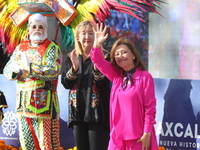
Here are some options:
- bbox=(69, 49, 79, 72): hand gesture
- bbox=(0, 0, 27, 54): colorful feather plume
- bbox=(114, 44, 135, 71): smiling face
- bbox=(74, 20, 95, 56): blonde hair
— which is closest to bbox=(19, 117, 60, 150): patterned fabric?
bbox=(69, 49, 79, 72): hand gesture

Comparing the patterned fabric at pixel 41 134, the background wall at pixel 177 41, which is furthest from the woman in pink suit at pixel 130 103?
the background wall at pixel 177 41

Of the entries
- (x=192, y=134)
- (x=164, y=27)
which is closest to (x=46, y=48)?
(x=192, y=134)

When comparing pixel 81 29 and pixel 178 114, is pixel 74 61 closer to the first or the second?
pixel 81 29

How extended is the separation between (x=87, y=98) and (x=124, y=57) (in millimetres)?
551

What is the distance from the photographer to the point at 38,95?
394cm

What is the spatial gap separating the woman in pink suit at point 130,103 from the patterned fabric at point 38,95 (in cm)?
61

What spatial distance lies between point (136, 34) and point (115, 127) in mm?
5472

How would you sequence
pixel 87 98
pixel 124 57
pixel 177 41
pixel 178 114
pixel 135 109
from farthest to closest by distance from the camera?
1. pixel 177 41
2. pixel 178 114
3. pixel 87 98
4. pixel 124 57
5. pixel 135 109

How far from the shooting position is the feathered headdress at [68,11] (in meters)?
4.71

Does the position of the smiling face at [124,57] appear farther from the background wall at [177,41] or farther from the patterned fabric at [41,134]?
the background wall at [177,41]

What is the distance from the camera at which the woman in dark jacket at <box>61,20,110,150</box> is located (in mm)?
3793

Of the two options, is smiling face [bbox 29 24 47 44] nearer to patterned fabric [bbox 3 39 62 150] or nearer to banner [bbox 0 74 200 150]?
patterned fabric [bbox 3 39 62 150]

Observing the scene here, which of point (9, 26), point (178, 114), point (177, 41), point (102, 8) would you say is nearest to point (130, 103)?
point (178, 114)

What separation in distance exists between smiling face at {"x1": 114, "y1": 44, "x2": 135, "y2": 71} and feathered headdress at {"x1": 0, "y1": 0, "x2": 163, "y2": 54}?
3.70 ft
